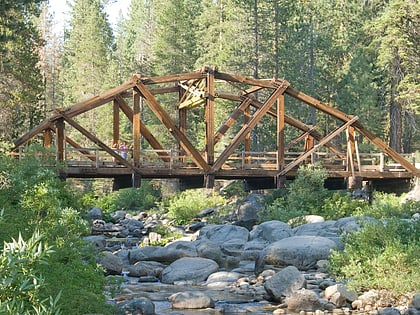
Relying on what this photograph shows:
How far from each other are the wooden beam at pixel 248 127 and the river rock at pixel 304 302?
11.7 meters

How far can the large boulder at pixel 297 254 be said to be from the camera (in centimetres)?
1502

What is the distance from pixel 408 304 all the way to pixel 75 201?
27.1ft

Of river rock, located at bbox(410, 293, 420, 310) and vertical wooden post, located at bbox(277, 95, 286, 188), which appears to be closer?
river rock, located at bbox(410, 293, 420, 310)

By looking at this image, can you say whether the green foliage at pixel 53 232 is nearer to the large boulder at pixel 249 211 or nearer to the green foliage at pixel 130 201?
the large boulder at pixel 249 211

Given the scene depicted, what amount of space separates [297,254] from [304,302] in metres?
3.83

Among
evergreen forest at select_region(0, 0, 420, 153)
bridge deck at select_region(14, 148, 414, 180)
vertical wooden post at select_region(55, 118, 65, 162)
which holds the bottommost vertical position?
bridge deck at select_region(14, 148, 414, 180)

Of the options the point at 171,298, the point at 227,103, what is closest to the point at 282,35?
the point at 227,103

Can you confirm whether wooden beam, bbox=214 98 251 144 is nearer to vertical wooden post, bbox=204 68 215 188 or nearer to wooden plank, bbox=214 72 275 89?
vertical wooden post, bbox=204 68 215 188

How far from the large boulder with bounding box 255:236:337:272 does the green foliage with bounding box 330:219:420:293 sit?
1.29 metres

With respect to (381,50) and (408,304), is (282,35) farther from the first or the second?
(408,304)

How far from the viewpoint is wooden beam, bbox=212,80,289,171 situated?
75.7 ft

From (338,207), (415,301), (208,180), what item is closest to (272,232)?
(208,180)

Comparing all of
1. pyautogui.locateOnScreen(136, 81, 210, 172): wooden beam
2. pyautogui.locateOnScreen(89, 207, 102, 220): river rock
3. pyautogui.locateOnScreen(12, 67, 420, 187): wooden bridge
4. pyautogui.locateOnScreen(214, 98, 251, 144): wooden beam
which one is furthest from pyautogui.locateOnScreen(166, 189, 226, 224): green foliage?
pyautogui.locateOnScreen(136, 81, 210, 172): wooden beam

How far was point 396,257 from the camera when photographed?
1208 cm
